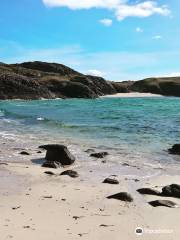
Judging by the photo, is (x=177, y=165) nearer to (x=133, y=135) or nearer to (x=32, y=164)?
(x=32, y=164)

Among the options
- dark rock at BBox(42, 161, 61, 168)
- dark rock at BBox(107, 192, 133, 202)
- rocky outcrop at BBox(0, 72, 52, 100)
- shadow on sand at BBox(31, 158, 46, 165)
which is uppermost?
rocky outcrop at BBox(0, 72, 52, 100)

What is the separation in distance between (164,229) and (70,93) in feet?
377

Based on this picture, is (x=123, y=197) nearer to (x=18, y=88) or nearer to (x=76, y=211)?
(x=76, y=211)

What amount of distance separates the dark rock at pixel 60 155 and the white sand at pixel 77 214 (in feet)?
13.0

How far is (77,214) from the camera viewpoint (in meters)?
10.5

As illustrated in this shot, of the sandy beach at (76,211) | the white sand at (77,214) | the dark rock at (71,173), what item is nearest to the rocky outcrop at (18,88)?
the dark rock at (71,173)

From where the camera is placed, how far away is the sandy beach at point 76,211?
9094 millimetres

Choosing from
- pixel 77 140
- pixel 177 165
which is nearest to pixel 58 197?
pixel 177 165

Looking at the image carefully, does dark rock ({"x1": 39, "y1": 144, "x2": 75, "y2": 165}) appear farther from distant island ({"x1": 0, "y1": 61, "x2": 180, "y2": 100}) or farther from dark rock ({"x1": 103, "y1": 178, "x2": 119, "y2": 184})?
distant island ({"x1": 0, "y1": 61, "x2": 180, "y2": 100})

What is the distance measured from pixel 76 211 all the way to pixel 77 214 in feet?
0.93

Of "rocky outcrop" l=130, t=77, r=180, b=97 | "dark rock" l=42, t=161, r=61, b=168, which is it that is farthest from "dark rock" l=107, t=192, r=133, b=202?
"rocky outcrop" l=130, t=77, r=180, b=97

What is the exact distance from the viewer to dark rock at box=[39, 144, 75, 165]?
61.2 feet

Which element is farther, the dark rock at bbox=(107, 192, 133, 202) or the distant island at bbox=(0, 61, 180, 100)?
the distant island at bbox=(0, 61, 180, 100)

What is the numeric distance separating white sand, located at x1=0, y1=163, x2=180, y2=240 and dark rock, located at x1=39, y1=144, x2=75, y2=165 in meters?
3.96
